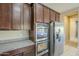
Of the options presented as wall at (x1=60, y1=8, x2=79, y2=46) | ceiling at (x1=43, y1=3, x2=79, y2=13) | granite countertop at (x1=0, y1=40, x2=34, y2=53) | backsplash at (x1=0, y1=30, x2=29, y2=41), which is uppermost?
ceiling at (x1=43, y1=3, x2=79, y2=13)

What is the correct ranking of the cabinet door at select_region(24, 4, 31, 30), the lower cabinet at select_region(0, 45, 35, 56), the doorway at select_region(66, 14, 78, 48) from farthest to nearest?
1. the cabinet door at select_region(24, 4, 31, 30)
2. the doorway at select_region(66, 14, 78, 48)
3. the lower cabinet at select_region(0, 45, 35, 56)

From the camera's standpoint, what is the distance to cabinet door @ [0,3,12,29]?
1838 mm

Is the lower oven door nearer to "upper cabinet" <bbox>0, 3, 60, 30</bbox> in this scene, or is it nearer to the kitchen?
the kitchen

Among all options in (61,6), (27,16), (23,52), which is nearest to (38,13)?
(27,16)

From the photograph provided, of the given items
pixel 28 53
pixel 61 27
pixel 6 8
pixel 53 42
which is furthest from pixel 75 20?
pixel 6 8

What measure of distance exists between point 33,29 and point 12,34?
Answer: 0.39 metres

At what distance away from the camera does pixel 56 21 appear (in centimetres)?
229

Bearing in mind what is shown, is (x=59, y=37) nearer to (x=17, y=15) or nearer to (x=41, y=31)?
(x=41, y=31)

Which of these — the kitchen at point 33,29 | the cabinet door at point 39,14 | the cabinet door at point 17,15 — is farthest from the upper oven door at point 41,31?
the cabinet door at point 17,15

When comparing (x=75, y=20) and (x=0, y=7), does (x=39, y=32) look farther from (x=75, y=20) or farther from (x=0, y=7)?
(x=0, y=7)

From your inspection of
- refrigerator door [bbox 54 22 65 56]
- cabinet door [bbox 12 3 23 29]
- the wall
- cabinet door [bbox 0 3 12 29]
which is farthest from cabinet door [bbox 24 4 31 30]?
the wall

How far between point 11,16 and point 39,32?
0.57 m

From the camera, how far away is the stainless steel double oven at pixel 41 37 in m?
2.22

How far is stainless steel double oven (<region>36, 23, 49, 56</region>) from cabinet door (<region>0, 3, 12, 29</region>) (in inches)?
21.5
